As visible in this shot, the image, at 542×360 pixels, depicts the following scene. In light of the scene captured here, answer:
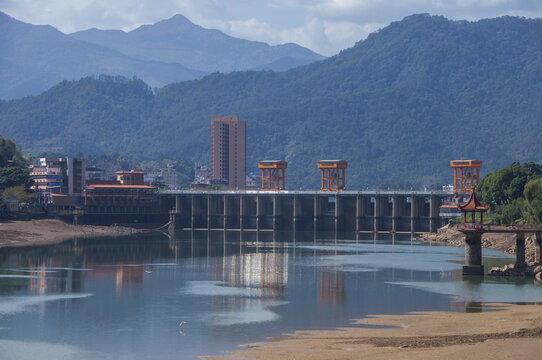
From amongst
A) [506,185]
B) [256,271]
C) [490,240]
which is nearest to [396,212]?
[506,185]

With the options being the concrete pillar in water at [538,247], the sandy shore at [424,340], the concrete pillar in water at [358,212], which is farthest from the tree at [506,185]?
the sandy shore at [424,340]

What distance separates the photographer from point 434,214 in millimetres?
186750

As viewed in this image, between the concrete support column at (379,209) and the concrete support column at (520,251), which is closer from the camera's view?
the concrete support column at (520,251)

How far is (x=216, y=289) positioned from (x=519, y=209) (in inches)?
2723

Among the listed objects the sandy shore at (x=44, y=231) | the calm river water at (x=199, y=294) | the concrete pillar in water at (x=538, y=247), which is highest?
the concrete pillar in water at (x=538, y=247)

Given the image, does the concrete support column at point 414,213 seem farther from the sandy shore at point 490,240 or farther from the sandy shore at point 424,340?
the sandy shore at point 424,340

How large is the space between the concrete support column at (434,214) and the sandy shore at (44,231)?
62398 mm

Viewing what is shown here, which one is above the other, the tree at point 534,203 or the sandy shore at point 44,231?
the tree at point 534,203

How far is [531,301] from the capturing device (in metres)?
72.1

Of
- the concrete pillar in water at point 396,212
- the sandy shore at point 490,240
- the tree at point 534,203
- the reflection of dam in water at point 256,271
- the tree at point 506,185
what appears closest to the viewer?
the reflection of dam in water at point 256,271

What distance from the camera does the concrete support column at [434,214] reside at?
606ft

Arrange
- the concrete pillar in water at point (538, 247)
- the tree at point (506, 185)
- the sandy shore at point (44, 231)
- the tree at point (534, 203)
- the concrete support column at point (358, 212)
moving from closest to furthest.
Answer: the concrete pillar in water at point (538, 247) → the tree at point (534, 203) → the sandy shore at point (44, 231) → the tree at point (506, 185) → the concrete support column at point (358, 212)

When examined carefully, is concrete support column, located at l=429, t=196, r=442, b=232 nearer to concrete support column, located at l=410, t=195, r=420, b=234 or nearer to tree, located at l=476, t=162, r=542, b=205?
concrete support column, located at l=410, t=195, r=420, b=234

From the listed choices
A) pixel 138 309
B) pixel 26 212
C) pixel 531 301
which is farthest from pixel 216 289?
pixel 26 212
